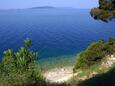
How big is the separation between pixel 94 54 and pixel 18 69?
1627cm

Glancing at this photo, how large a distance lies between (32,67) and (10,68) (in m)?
0.71

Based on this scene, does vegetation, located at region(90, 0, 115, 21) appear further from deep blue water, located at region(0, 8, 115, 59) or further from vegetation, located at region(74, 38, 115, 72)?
deep blue water, located at region(0, 8, 115, 59)

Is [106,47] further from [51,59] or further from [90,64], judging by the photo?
[51,59]

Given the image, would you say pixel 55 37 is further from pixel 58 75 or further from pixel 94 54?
pixel 94 54

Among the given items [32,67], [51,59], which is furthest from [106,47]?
[51,59]

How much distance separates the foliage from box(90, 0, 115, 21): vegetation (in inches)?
385

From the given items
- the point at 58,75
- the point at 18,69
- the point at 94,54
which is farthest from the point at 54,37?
the point at 18,69

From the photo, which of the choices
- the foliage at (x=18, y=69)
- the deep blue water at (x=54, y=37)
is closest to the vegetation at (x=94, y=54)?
the foliage at (x=18, y=69)

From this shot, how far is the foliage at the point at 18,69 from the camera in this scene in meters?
10.1

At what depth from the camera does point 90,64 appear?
25.4 metres

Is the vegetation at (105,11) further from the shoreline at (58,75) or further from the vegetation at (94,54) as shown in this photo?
the vegetation at (94,54)

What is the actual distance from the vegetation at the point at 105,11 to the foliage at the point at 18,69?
9787 millimetres

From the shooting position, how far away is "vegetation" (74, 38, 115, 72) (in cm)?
2556

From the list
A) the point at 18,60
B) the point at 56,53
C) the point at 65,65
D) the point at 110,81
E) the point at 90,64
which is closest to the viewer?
the point at 18,60
